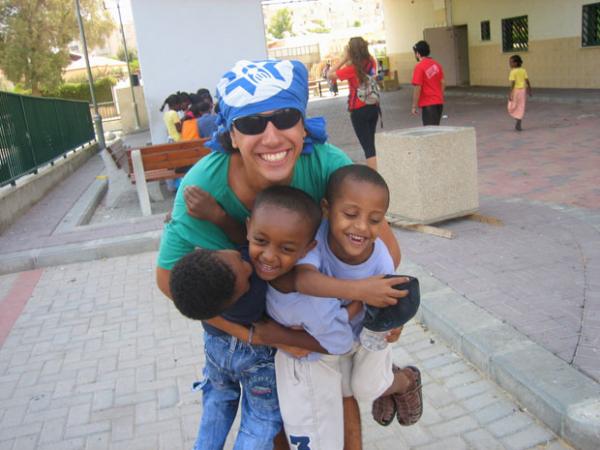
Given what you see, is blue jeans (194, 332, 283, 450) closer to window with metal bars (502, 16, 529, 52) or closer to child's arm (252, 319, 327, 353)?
child's arm (252, 319, 327, 353)

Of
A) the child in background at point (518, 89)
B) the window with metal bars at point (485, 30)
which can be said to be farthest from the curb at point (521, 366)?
the window with metal bars at point (485, 30)

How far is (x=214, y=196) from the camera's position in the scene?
77.7 inches

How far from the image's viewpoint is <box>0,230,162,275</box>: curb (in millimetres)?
6133

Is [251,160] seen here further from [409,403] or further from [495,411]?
[495,411]

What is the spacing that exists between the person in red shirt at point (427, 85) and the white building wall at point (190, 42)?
3944mm

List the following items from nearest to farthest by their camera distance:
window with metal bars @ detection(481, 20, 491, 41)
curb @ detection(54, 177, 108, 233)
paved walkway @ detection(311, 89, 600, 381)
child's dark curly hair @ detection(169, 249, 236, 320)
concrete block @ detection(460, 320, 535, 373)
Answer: child's dark curly hair @ detection(169, 249, 236, 320) → concrete block @ detection(460, 320, 535, 373) → paved walkway @ detection(311, 89, 600, 381) → curb @ detection(54, 177, 108, 233) → window with metal bars @ detection(481, 20, 491, 41)

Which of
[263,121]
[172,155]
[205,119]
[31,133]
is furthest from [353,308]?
[31,133]

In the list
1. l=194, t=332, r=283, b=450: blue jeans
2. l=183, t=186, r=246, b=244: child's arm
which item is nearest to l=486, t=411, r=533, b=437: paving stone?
l=194, t=332, r=283, b=450: blue jeans

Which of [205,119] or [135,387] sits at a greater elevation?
[205,119]

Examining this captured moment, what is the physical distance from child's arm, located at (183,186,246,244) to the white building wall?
33.0 ft

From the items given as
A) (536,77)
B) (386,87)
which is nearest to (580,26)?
(536,77)

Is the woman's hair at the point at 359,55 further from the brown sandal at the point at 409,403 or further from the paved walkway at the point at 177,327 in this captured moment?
the brown sandal at the point at 409,403

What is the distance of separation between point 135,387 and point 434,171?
10.9 feet

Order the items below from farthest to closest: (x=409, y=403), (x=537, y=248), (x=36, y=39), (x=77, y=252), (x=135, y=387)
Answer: (x=36, y=39) → (x=77, y=252) → (x=537, y=248) → (x=135, y=387) → (x=409, y=403)
